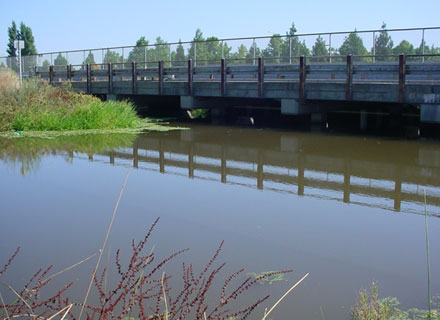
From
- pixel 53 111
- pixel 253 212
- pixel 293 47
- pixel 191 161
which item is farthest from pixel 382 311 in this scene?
pixel 293 47

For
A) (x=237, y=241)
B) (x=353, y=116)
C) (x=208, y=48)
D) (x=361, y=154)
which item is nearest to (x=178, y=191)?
(x=237, y=241)

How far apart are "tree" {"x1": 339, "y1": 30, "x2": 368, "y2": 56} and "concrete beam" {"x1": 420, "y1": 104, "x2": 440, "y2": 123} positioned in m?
8.09

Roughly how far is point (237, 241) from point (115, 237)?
130cm

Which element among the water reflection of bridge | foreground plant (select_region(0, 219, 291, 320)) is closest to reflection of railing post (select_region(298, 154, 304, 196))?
the water reflection of bridge

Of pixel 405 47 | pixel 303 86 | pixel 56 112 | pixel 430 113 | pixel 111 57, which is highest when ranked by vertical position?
pixel 111 57

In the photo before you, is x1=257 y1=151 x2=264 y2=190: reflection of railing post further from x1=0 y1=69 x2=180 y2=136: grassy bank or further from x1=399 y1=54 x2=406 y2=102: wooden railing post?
x1=0 y1=69 x2=180 y2=136: grassy bank

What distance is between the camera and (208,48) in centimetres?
2934

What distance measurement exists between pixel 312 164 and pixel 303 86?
6.84 m

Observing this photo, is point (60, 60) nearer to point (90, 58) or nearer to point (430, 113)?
point (90, 58)

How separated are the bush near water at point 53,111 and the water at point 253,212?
3.58m

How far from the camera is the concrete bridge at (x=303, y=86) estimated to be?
15.5 m

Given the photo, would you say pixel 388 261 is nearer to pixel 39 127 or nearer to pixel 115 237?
pixel 115 237

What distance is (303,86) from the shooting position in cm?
1759

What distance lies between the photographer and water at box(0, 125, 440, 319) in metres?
5.07
